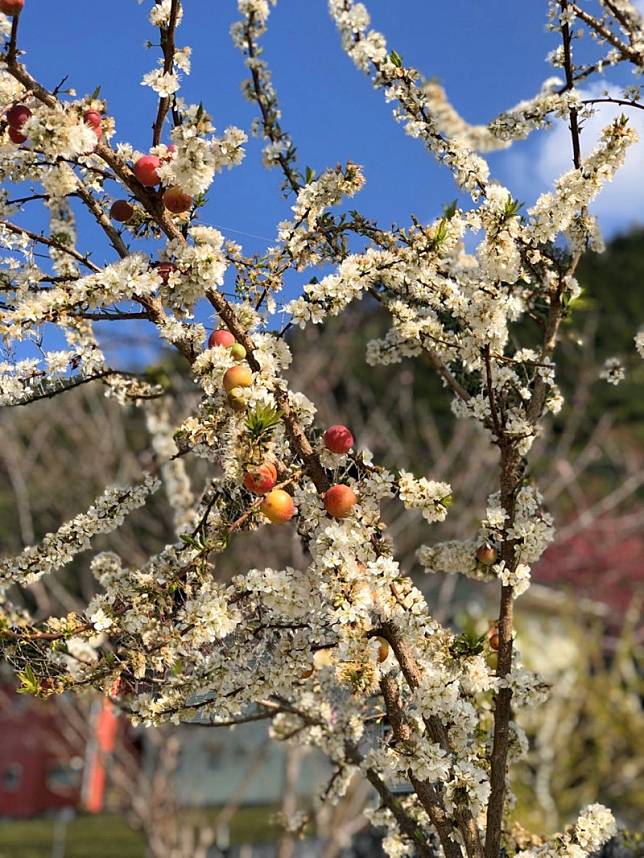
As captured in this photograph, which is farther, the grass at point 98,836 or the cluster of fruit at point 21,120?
the grass at point 98,836

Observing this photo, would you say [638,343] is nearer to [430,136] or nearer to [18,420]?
[430,136]

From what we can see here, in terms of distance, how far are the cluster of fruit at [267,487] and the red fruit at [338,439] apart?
0.08 m

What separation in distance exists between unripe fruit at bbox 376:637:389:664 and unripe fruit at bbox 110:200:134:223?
1087mm

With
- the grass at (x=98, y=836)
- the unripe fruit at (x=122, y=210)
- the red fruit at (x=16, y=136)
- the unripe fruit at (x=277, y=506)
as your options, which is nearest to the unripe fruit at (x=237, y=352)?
the unripe fruit at (x=277, y=506)

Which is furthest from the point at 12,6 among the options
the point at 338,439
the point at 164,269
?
the point at 338,439

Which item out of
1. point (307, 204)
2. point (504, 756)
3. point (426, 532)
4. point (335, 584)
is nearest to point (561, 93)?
point (307, 204)

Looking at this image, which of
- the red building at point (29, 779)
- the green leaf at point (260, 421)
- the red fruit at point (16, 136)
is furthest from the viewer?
the red building at point (29, 779)

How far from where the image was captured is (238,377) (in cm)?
170

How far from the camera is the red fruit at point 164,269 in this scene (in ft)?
5.84

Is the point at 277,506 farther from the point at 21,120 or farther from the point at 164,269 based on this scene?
the point at 21,120

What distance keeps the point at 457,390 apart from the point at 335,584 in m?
0.79

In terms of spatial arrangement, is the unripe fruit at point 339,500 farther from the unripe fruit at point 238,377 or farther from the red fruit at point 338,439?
the unripe fruit at point 238,377

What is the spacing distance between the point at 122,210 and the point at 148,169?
0.20 metres

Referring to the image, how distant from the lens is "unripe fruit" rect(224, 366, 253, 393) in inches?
66.8
